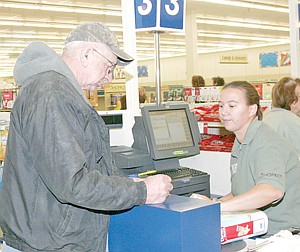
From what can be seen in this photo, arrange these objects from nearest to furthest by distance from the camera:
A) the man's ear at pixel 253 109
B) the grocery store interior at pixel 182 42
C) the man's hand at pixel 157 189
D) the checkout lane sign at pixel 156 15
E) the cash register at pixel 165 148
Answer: the man's hand at pixel 157 189, the man's ear at pixel 253 109, the cash register at pixel 165 148, the checkout lane sign at pixel 156 15, the grocery store interior at pixel 182 42

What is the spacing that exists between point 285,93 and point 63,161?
9.82 feet

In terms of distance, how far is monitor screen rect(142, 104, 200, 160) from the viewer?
278 centimetres

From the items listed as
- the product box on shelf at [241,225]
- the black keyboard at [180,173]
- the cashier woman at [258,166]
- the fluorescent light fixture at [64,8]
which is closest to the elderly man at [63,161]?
the product box on shelf at [241,225]

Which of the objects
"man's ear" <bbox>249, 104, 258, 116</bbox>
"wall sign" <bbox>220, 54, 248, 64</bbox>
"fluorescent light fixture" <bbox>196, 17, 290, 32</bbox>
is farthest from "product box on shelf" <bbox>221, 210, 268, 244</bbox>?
"wall sign" <bbox>220, 54, 248, 64</bbox>

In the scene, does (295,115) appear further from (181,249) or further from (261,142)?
(181,249)

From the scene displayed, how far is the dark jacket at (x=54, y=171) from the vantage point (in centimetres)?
150

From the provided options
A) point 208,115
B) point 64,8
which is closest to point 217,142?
point 208,115

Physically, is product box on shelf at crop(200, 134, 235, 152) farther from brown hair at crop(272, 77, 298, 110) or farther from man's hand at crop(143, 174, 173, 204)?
man's hand at crop(143, 174, 173, 204)

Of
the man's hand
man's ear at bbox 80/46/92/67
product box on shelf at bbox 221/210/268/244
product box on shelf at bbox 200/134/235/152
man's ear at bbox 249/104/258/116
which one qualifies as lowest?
product box on shelf at bbox 221/210/268/244

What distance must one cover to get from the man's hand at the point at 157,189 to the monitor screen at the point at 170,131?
107 centimetres

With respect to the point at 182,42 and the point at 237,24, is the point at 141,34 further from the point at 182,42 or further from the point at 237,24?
the point at 182,42

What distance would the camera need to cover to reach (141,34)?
8297mm

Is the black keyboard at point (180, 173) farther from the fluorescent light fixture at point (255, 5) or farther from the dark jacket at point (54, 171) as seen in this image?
the fluorescent light fixture at point (255, 5)

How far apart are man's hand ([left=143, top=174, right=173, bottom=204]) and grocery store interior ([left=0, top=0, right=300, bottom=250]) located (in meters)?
0.81
